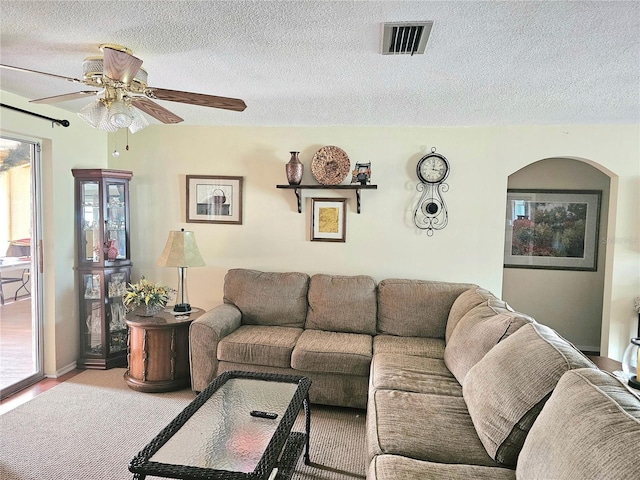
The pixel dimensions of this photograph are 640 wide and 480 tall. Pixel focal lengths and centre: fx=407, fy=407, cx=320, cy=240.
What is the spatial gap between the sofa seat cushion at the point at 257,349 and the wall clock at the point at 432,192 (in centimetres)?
161

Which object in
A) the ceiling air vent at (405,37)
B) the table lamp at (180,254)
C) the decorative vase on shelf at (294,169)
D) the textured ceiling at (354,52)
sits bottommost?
the table lamp at (180,254)

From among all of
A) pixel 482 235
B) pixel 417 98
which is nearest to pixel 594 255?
pixel 482 235

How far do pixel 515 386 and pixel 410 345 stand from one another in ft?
4.81

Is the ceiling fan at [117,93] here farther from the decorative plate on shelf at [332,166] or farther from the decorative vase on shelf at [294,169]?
the decorative plate on shelf at [332,166]

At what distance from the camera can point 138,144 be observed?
4090mm

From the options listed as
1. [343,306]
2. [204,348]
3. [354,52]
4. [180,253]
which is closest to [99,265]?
[180,253]

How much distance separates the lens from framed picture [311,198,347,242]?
388cm

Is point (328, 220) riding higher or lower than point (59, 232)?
higher

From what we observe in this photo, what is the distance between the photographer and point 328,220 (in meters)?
3.90

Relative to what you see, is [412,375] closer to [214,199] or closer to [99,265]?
[214,199]

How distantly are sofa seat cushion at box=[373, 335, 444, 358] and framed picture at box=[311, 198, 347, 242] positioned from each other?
104 cm

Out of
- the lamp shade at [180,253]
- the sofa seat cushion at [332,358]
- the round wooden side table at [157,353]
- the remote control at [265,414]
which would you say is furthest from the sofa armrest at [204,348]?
the remote control at [265,414]

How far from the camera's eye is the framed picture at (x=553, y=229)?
4332mm

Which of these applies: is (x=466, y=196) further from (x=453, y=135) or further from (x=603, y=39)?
(x=603, y=39)
